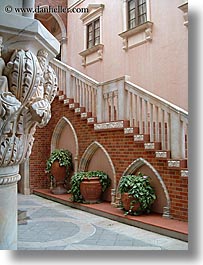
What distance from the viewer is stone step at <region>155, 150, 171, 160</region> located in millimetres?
3149

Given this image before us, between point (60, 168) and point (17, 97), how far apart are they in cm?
367

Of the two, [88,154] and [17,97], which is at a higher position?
[17,97]

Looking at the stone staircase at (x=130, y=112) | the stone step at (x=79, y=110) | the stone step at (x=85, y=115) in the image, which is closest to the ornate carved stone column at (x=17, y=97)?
the stone staircase at (x=130, y=112)

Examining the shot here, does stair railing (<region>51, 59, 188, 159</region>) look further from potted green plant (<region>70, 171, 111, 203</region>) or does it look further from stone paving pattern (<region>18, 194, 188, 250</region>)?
stone paving pattern (<region>18, 194, 188, 250</region>)

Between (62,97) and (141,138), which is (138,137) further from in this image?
(62,97)

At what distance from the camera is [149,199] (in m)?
3.32

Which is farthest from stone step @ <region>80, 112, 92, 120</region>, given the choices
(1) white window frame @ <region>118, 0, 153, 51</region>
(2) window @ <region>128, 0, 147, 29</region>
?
(2) window @ <region>128, 0, 147, 29</region>

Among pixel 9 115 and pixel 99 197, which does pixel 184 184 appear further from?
pixel 9 115

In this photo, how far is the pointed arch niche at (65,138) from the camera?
15.5ft

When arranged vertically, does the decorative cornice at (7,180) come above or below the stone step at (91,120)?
below

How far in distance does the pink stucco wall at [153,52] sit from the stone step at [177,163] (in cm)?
55

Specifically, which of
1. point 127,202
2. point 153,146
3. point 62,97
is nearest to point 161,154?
point 153,146

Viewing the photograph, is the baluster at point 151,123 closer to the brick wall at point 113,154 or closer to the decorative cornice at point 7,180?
the brick wall at point 113,154

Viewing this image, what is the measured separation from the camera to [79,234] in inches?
108
